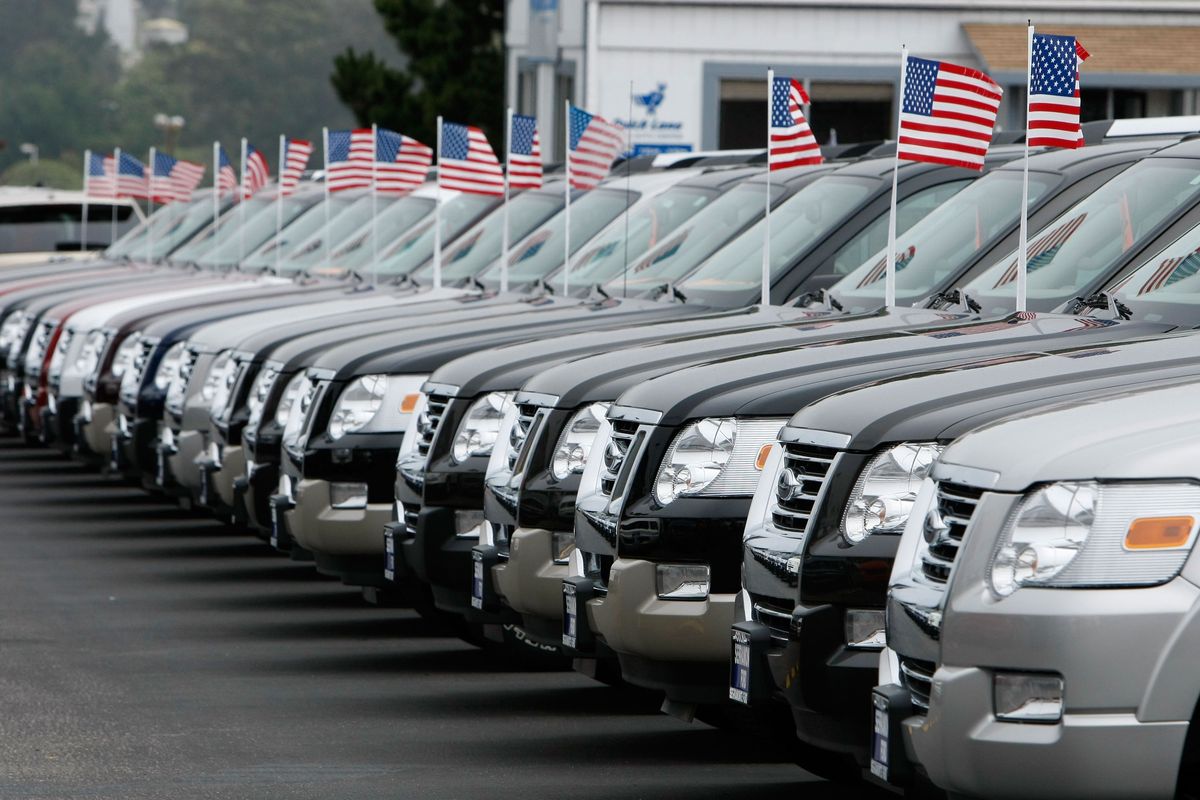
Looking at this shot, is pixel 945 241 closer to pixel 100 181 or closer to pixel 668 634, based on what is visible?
pixel 668 634

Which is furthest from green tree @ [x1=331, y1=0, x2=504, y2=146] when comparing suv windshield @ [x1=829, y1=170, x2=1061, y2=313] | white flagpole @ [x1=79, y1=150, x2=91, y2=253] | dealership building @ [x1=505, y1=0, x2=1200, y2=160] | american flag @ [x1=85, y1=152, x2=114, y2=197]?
suv windshield @ [x1=829, y1=170, x2=1061, y2=313]

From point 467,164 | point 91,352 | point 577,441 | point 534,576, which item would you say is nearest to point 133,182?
point 91,352

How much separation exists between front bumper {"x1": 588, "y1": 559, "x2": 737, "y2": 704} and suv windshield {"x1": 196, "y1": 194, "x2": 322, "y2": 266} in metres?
14.9

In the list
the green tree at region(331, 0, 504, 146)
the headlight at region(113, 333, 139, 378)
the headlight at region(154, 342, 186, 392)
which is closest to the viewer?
the headlight at region(154, 342, 186, 392)

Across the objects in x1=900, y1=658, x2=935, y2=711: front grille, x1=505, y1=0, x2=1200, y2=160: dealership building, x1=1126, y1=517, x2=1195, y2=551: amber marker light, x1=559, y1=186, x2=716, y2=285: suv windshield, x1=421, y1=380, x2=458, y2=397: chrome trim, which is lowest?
x1=900, y1=658, x2=935, y2=711: front grille

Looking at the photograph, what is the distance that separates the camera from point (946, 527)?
5.45 metres

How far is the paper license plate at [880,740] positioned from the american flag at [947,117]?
16.7ft

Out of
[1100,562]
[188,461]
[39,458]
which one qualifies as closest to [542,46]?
[39,458]

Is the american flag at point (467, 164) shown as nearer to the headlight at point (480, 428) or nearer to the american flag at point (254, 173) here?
the headlight at point (480, 428)

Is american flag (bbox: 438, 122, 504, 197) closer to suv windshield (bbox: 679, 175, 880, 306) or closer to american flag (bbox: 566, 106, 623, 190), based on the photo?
american flag (bbox: 566, 106, 623, 190)

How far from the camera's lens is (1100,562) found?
5.05 meters

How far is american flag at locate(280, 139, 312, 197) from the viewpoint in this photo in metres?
21.8

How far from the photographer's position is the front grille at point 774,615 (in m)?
6.38

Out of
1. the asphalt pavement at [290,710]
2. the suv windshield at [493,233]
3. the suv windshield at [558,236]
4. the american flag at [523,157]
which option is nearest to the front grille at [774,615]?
the asphalt pavement at [290,710]
